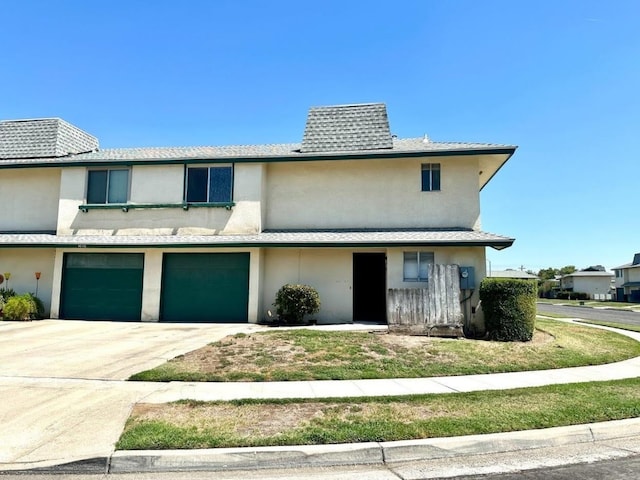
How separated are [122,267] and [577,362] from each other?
50.8 ft

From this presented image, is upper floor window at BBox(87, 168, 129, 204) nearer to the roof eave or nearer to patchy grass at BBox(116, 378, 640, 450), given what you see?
the roof eave

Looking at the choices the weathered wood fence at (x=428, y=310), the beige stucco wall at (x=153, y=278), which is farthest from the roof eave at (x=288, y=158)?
the weathered wood fence at (x=428, y=310)

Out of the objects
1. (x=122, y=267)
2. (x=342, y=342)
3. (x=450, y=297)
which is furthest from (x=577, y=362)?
(x=122, y=267)

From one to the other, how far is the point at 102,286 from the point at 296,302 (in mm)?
7998

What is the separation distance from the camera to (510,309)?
1233 centimetres

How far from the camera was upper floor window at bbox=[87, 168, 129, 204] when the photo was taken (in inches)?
678

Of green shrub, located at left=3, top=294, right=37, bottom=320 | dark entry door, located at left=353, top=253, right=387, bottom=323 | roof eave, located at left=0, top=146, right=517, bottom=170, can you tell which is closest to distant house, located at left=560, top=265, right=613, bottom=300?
roof eave, located at left=0, top=146, right=517, bottom=170

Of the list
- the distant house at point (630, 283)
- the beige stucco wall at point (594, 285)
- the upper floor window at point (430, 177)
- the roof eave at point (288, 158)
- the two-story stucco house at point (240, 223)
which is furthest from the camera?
the beige stucco wall at point (594, 285)

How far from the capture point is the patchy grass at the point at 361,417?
5133mm

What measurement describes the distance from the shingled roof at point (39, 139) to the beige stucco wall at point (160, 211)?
10.1 ft

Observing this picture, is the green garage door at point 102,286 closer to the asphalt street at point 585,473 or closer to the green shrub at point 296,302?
the green shrub at point 296,302

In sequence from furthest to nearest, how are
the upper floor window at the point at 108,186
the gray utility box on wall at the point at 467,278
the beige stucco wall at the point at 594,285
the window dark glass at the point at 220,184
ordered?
the beige stucco wall at the point at 594,285, the upper floor window at the point at 108,186, the window dark glass at the point at 220,184, the gray utility box on wall at the point at 467,278

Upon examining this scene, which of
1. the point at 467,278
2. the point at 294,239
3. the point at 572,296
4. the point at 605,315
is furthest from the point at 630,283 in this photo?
the point at 294,239

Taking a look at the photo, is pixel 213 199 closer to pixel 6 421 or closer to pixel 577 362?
pixel 6 421
